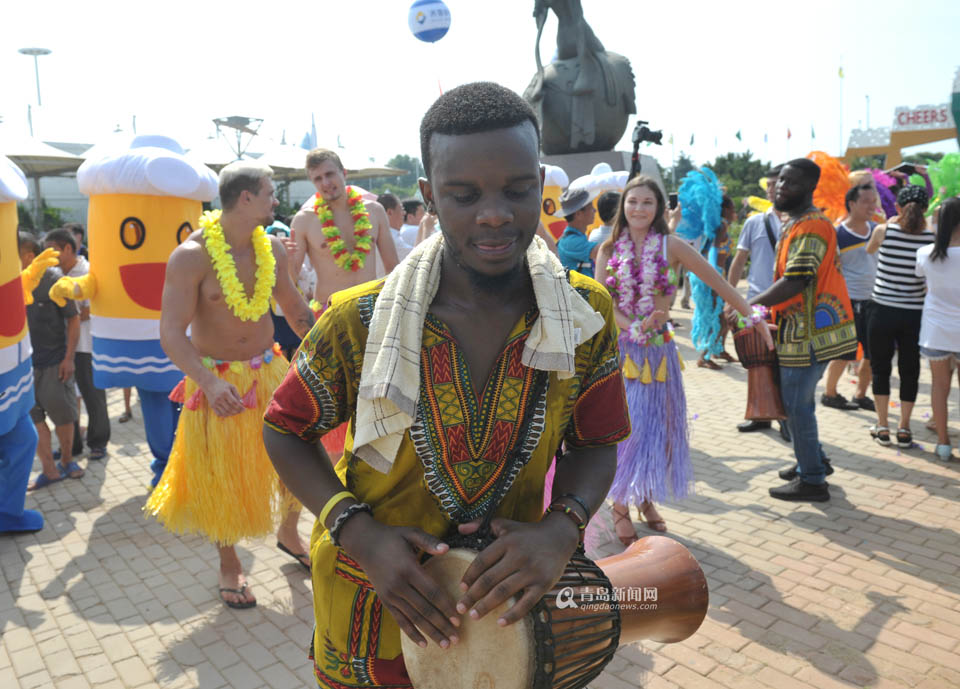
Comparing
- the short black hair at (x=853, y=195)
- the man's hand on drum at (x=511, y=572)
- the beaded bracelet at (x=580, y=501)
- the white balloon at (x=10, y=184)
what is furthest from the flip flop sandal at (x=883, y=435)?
the white balloon at (x=10, y=184)

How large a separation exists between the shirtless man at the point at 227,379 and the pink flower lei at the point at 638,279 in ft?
6.70

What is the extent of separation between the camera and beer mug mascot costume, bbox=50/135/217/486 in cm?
552

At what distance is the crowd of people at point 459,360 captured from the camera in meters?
1.54

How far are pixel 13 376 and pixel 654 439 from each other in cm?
416

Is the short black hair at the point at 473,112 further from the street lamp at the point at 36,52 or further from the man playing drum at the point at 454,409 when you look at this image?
the street lamp at the point at 36,52

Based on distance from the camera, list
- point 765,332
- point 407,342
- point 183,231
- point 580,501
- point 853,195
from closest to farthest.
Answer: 1. point 407,342
2. point 580,501
3. point 765,332
4. point 183,231
5. point 853,195

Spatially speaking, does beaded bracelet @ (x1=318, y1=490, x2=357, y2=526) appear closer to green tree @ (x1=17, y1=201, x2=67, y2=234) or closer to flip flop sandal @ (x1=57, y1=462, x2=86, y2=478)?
flip flop sandal @ (x1=57, y1=462, x2=86, y2=478)

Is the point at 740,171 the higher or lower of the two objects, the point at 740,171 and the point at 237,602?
the higher

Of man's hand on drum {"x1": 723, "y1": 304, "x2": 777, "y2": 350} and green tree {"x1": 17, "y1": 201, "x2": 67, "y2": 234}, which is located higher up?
green tree {"x1": 17, "y1": 201, "x2": 67, "y2": 234}

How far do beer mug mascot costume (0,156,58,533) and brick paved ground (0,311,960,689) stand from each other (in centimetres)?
29

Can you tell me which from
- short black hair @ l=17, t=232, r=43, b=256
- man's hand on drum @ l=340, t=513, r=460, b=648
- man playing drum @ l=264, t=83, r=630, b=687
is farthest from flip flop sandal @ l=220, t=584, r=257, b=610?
short black hair @ l=17, t=232, r=43, b=256

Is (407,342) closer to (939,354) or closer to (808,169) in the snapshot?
(808,169)

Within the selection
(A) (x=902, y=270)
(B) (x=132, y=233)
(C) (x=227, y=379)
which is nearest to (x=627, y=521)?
(C) (x=227, y=379)

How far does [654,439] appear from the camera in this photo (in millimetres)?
4512
